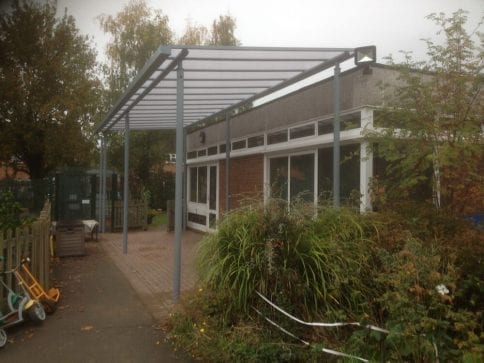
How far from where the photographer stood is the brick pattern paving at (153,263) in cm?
609

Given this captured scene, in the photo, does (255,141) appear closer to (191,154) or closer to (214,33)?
(191,154)

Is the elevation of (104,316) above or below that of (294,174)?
below

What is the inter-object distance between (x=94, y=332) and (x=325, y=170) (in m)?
4.60

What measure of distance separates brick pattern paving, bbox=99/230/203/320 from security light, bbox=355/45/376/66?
128 inches

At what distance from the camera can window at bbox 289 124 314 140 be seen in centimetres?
797

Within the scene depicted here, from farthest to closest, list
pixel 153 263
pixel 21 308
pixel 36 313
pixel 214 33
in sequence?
1. pixel 214 33
2. pixel 153 263
3. pixel 36 313
4. pixel 21 308

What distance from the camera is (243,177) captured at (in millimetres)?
11047

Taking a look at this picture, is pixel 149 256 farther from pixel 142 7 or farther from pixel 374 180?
pixel 142 7

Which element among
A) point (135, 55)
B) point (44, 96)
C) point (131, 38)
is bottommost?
point (44, 96)

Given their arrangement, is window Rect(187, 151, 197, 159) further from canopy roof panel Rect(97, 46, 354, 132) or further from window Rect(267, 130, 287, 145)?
canopy roof panel Rect(97, 46, 354, 132)

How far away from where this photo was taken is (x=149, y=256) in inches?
375

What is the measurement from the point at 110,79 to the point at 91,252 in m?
12.8

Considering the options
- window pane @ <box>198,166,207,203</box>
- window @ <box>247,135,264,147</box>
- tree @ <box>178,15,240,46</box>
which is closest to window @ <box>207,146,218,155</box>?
window pane @ <box>198,166,207,203</box>

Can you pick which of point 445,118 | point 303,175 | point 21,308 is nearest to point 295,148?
point 303,175
